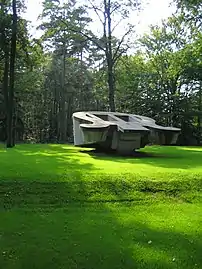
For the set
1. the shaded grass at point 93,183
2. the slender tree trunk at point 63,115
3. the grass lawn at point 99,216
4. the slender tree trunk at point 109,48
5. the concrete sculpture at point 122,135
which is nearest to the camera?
the grass lawn at point 99,216

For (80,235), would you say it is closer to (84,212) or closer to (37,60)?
(84,212)

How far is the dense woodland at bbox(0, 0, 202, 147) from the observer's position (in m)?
20.3

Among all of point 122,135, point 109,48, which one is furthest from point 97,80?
point 122,135

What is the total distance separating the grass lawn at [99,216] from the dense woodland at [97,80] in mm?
12017

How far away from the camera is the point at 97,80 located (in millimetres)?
23312

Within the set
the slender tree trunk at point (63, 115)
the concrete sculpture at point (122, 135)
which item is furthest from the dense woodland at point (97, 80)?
the concrete sculpture at point (122, 135)

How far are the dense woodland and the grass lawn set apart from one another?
39.4 ft

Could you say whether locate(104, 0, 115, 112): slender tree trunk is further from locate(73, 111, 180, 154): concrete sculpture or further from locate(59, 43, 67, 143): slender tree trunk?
locate(73, 111, 180, 154): concrete sculpture

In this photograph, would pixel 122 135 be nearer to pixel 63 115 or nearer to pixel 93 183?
pixel 93 183

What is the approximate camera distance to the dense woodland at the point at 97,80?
20.3m

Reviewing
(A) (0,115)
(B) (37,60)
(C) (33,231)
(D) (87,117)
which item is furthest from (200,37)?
(A) (0,115)

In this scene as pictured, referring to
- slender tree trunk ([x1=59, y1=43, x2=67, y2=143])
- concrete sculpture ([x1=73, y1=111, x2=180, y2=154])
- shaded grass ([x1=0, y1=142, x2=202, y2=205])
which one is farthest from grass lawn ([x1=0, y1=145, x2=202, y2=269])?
slender tree trunk ([x1=59, y1=43, x2=67, y2=143])

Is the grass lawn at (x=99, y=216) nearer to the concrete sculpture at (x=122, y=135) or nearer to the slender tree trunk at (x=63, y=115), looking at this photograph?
the concrete sculpture at (x=122, y=135)

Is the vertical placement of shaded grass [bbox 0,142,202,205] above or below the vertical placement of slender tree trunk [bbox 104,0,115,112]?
below
